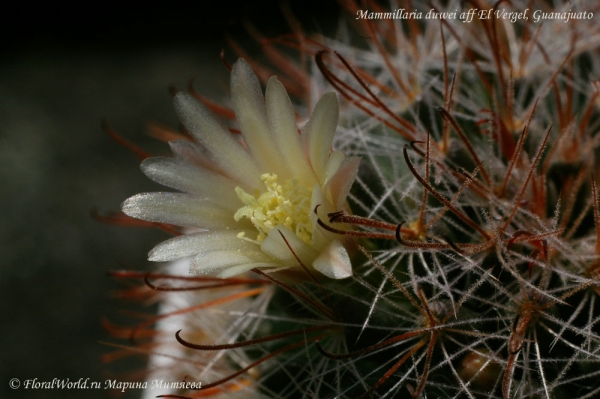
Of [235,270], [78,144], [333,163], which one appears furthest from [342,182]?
[78,144]

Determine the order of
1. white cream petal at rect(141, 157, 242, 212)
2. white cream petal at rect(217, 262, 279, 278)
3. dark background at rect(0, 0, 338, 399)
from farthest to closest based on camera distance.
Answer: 1. dark background at rect(0, 0, 338, 399)
2. white cream petal at rect(141, 157, 242, 212)
3. white cream petal at rect(217, 262, 279, 278)

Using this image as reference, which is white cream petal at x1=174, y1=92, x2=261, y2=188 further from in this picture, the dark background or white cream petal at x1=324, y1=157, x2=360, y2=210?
the dark background

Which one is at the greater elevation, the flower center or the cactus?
the flower center

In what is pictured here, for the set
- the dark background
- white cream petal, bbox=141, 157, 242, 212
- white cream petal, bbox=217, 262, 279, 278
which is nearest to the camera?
white cream petal, bbox=217, 262, 279, 278

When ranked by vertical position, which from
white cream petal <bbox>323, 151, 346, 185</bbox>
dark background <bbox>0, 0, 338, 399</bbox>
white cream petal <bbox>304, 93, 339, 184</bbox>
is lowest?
dark background <bbox>0, 0, 338, 399</bbox>

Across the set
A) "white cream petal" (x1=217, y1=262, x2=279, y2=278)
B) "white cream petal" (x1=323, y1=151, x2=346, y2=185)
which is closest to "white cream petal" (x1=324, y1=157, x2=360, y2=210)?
"white cream petal" (x1=323, y1=151, x2=346, y2=185)

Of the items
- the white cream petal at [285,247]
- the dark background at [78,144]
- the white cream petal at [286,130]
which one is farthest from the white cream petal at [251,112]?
the dark background at [78,144]

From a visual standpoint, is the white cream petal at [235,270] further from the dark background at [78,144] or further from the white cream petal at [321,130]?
the dark background at [78,144]

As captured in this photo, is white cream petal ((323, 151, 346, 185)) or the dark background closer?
white cream petal ((323, 151, 346, 185))
